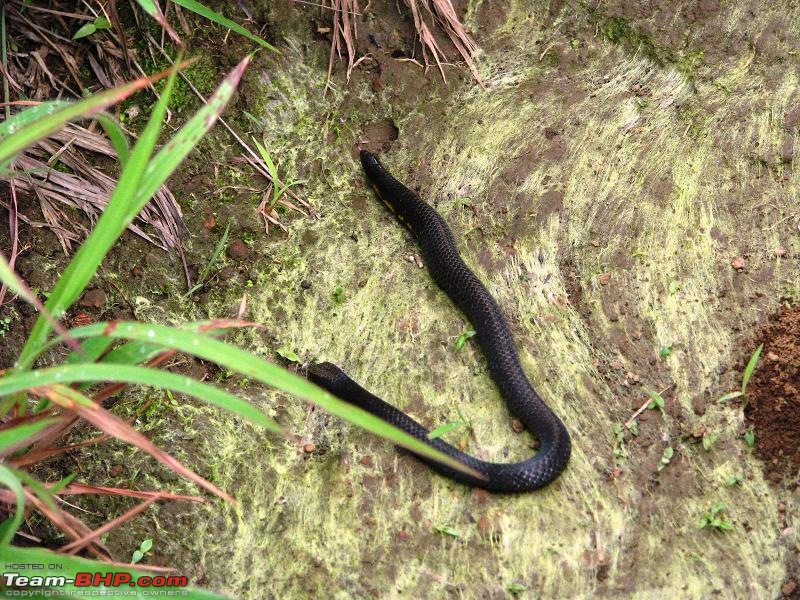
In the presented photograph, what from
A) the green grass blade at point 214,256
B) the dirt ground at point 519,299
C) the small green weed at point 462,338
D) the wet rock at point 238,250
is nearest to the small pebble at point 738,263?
the dirt ground at point 519,299

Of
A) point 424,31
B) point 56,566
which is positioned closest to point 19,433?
point 56,566

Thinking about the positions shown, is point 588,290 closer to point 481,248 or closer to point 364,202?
point 481,248

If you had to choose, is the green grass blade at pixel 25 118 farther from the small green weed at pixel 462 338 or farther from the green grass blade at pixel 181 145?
the small green weed at pixel 462 338

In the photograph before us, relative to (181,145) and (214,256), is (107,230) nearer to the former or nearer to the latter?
(181,145)

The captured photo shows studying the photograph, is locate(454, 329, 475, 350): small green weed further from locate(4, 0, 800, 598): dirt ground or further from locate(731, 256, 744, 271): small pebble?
locate(731, 256, 744, 271): small pebble

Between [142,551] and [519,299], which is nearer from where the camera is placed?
[142,551]

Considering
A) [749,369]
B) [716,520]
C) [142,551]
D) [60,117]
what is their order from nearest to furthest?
[60,117] → [142,551] → [716,520] → [749,369]

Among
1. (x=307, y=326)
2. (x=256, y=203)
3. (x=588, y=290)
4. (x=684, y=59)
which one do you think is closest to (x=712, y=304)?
(x=588, y=290)
